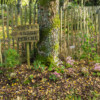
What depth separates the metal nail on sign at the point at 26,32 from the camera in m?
4.38

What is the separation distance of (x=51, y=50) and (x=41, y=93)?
156cm

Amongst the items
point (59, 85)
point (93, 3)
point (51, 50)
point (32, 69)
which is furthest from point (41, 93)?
point (93, 3)

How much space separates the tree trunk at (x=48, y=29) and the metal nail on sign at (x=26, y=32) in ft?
1.02

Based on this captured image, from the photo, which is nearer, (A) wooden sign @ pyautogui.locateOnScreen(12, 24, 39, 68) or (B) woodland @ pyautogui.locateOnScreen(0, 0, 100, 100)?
(B) woodland @ pyautogui.locateOnScreen(0, 0, 100, 100)

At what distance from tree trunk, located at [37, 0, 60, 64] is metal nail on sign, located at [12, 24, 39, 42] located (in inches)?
12.2

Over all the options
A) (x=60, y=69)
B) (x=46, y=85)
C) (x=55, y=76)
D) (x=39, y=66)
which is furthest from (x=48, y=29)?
(x=46, y=85)

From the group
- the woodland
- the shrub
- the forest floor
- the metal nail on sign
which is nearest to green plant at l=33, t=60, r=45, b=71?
the woodland

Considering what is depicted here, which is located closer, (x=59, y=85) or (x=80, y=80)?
(x=59, y=85)

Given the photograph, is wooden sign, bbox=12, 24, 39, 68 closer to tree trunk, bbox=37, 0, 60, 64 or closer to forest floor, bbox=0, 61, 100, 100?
tree trunk, bbox=37, 0, 60, 64

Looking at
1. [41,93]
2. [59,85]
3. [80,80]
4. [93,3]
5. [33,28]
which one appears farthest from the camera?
[93,3]

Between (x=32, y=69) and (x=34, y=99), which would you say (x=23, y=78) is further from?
(x=34, y=99)

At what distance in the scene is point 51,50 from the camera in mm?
4656

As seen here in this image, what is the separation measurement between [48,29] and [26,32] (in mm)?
671

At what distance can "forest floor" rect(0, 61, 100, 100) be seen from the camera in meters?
3.38
